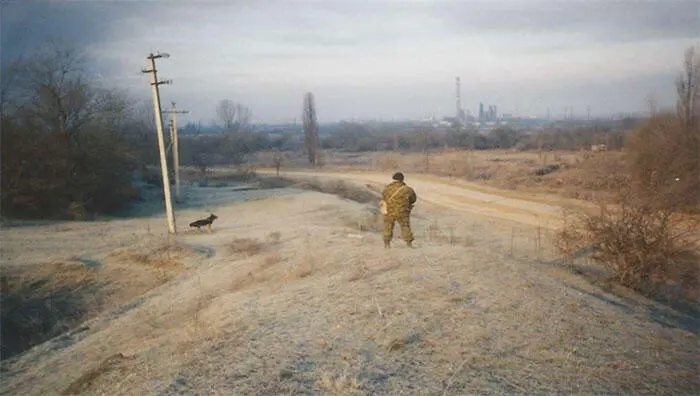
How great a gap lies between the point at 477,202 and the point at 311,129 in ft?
125

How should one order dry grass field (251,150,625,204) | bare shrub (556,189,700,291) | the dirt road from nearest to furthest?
1. bare shrub (556,189,700,291)
2. the dirt road
3. dry grass field (251,150,625,204)

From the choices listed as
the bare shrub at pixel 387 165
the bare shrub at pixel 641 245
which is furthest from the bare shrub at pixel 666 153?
the bare shrub at pixel 387 165

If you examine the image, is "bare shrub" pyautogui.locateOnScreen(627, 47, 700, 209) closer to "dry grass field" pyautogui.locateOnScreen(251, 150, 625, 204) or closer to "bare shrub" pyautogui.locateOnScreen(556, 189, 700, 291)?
"dry grass field" pyautogui.locateOnScreen(251, 150, 625, 204)

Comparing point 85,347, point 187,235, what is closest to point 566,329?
point 85,347

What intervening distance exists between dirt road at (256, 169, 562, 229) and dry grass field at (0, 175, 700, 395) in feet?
33.9

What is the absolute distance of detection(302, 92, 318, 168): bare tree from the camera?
209 feet

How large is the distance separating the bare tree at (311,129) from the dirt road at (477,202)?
19877 mm

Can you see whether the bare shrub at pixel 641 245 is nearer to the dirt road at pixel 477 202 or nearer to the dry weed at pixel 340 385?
the dry weed at pixel 340 385

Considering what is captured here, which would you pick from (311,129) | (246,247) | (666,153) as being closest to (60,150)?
(246,247)

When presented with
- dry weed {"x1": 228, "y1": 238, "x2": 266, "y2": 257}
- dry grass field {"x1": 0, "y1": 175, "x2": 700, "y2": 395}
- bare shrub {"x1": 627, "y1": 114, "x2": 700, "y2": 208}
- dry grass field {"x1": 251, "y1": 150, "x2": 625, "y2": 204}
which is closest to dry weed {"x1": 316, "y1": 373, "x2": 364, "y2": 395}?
dry grass field {"x1": 0, "y1": 175, "x2": 700, "y2": 395}

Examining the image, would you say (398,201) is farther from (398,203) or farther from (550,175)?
(550,175)

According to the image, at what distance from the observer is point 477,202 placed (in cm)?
3095

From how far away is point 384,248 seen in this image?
480 inches

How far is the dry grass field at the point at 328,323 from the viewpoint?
5.88m
